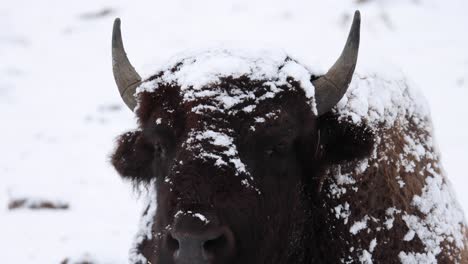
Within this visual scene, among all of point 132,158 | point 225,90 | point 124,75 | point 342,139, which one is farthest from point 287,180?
point 124,75

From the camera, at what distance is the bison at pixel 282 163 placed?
2.69 metres

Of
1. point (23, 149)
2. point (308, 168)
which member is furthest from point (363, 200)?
point (23, 149)

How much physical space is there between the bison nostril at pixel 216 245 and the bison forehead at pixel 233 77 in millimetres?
641

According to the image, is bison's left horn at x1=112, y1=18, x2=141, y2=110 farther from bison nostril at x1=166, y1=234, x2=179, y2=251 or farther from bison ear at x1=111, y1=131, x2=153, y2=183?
bison nostril at x1=166, y1=234, x2=179, y2=251

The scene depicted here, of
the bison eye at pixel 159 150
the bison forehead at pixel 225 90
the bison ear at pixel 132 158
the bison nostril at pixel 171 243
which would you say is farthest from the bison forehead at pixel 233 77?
the bison nostril at pixel 171 243

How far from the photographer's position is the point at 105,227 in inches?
271

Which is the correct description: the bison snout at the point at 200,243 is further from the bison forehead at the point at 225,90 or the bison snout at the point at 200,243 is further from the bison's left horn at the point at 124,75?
the bison's left horn at the point at 124,75

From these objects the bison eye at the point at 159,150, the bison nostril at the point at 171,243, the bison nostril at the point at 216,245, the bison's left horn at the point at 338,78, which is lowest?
the bison nostril at the point at 216,245

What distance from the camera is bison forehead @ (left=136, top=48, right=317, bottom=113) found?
291 cm

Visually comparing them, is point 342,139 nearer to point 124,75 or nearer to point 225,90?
point 225,90

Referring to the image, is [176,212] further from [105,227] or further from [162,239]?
[105,227]

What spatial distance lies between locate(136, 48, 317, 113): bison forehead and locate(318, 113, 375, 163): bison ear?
0.61 feet

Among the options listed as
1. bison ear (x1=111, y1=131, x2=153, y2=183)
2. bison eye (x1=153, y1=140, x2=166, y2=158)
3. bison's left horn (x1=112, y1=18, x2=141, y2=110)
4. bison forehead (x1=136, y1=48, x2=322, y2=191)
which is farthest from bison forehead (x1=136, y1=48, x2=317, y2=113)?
bison ear (x1=111, y1=131, x2=153, y2=183)

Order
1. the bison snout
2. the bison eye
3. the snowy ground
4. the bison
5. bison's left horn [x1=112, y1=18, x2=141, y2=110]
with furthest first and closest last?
the snowy ground < bison's left horn [x1=112, y1=18, x2=141, y2=110] < the bison eye < the bison < the bison snout
